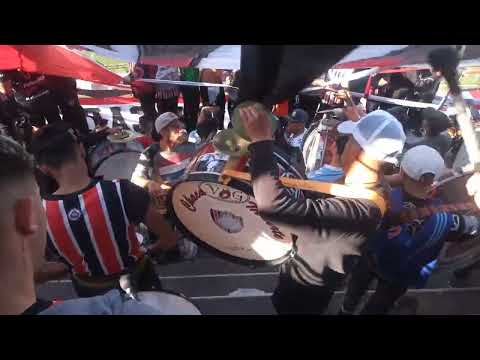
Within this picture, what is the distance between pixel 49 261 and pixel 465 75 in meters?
2.15

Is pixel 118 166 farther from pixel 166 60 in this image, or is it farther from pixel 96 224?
pixel 166 60

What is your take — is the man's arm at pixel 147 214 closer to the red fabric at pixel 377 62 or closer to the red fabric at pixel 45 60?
the red fabric at pixel 45 60

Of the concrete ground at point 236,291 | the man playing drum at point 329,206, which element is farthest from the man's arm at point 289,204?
the concrete ground at point 236,291

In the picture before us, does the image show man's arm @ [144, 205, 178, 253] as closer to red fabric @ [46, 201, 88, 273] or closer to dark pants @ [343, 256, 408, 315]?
red fabric @ [46, 201, 88, 273]

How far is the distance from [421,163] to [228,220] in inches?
37.5

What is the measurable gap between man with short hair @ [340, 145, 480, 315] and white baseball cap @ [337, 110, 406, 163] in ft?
0.75

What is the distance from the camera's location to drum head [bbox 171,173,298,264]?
1.73 metres

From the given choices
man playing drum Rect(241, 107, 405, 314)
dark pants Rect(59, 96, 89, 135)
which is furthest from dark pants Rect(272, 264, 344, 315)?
dark pants Rect(59, 96, 89, 135)

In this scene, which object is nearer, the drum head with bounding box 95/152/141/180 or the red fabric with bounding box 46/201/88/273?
the red fabric with bounding box 46/201/88/273

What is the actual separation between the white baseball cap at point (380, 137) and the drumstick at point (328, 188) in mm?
157

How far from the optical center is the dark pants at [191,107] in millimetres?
2883

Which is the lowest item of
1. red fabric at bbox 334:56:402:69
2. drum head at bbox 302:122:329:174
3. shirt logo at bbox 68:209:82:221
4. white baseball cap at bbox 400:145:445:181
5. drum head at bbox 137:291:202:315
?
drum head at bbox 137:291:202:315

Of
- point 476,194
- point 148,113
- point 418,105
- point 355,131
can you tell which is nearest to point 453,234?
point 476,194

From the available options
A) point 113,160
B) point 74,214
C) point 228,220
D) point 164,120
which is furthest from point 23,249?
point 164,120
